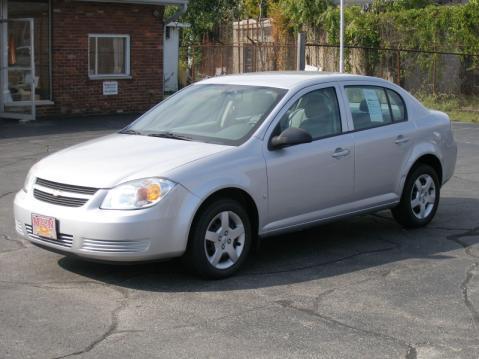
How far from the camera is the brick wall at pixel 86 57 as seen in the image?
19.7m

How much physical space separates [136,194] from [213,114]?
151 centimetres

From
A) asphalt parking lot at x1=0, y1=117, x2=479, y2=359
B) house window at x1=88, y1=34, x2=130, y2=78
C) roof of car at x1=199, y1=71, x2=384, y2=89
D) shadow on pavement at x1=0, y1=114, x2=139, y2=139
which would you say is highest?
house window at x1=88, y1=34, x2=130, y2=78

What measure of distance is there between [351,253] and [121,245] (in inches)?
93.0

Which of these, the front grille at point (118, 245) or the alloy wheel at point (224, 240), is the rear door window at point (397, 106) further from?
the front grille at point (118, 245)

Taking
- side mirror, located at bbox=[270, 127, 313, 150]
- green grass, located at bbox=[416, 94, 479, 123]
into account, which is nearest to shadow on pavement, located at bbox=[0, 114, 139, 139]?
green grass, located at bbox=[416, 94, 479, 123]

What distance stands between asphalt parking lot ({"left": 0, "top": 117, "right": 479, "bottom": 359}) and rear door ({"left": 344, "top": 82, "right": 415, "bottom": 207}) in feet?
1.70

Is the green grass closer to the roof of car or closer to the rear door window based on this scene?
the rear door window

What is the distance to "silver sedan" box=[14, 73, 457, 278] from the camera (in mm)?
6230

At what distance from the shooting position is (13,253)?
747 cm

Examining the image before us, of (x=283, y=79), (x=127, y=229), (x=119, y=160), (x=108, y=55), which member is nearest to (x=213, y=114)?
(x=283, y=79)

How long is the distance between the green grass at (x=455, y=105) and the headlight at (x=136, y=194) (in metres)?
15.9

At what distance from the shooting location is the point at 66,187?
6.43 m

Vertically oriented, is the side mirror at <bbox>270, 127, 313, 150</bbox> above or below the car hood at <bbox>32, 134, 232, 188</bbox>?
above

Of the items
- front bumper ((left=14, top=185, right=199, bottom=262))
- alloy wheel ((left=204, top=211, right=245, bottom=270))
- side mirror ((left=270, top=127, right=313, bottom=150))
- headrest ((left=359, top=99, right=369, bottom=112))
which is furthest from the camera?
headrest ((left=359, top=99, right=369, bottom=112))
